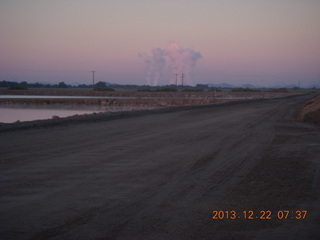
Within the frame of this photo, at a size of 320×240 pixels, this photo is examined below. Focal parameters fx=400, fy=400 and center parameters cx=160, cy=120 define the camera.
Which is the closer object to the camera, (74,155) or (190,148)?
(74,155)

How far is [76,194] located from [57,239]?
2264 mm

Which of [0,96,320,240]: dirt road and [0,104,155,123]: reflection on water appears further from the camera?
[0,104,155,123]: reflection on water

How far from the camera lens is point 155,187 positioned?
8.28m

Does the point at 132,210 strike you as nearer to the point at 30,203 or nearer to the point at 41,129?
the point at 30,203

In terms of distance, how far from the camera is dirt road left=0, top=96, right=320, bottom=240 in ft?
19.4

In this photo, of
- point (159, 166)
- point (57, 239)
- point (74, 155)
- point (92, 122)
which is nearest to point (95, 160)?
point (74, 155)

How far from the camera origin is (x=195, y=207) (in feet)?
22.7
